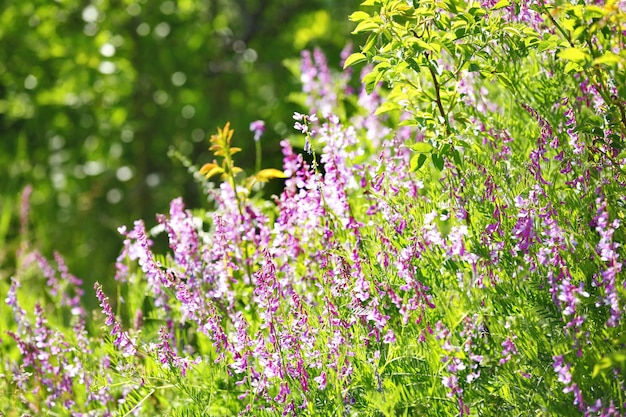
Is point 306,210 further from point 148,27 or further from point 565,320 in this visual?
point 148,27

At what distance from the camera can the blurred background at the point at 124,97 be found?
5.67m

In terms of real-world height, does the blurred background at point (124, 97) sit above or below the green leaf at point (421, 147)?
above

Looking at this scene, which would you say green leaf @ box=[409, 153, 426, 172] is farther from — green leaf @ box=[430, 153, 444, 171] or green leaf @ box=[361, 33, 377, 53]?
green leaf @ box=[361, 33, 377, 53]

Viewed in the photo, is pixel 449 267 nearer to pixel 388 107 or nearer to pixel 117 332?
pixel 388 107

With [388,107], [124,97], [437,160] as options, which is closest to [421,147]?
[437,160]

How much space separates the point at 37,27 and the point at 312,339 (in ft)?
14.0

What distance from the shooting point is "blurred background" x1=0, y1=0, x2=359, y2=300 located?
567cm

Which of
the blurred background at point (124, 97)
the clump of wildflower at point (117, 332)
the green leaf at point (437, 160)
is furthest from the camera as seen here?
the blurred background at point (124, 97)

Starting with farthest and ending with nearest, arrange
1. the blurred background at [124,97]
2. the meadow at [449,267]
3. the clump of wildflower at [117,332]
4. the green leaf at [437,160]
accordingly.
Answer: the blurred background at [124,97], the clump of wildflower at [117,332], the green leaf at [437,160], the meadow at [449,267]

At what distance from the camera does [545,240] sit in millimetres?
2258

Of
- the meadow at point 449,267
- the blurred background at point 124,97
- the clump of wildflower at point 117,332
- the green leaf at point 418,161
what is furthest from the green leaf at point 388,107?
the blurred background at point 124,97

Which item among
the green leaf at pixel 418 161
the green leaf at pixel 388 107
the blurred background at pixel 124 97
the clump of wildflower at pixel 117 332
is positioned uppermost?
the blurred background at pixel 124 97

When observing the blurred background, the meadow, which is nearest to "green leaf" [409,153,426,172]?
the meadow

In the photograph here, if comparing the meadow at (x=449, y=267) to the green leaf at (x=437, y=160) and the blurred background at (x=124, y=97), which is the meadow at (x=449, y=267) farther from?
the blurred background at (x=124, y=97)
